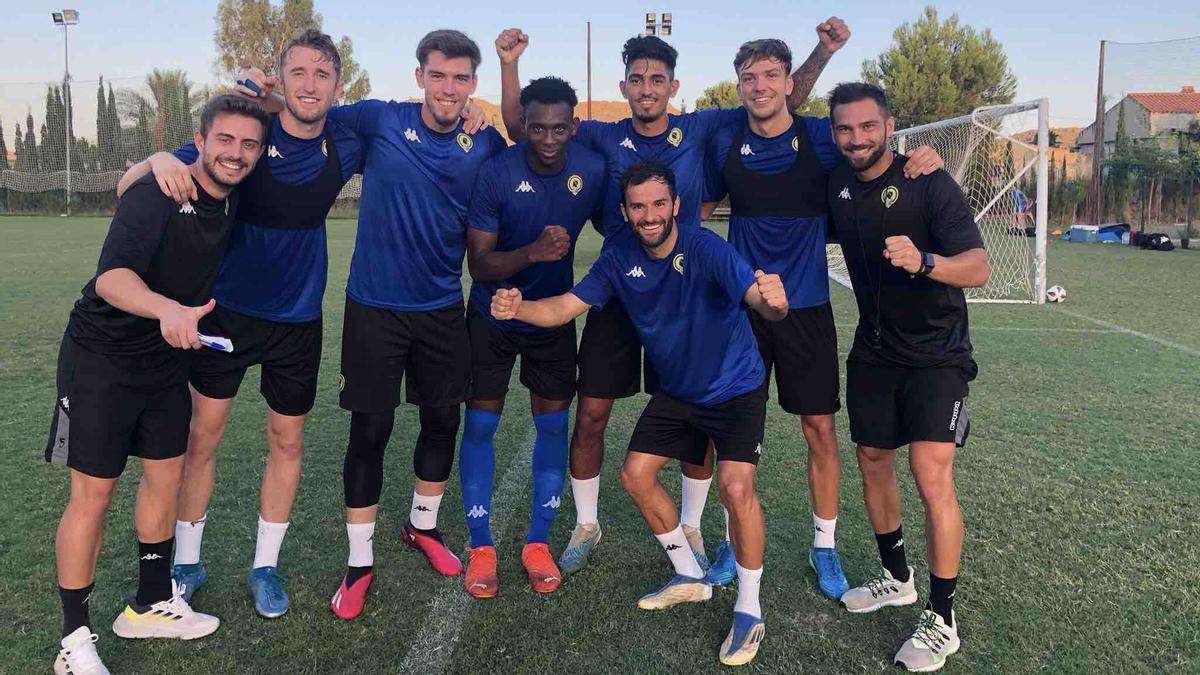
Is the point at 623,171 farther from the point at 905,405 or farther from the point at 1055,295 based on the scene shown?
the point at 1055,295

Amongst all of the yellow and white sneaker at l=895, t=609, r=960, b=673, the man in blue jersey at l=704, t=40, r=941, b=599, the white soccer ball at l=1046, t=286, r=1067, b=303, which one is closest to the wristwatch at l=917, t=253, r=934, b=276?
the man in blue jersey at l=704, t=40, r=941, b=599

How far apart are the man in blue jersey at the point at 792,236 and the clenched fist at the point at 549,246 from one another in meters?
0.80

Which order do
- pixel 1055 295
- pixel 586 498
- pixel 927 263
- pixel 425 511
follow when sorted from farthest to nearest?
pixel 1055 295 < pixel 586 498 < pixel 425 511 < pixel 927 263

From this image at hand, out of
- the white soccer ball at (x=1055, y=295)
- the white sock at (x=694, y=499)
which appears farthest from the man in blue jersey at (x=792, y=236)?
the white soccer ball at (x=1055, y=295)

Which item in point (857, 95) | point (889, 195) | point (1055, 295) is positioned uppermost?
point (857, 95)

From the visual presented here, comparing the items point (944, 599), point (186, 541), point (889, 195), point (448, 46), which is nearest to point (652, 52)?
point (448, 46)

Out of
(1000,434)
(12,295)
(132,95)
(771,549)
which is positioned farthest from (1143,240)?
(132,95)

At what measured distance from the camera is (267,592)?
10.8 feet

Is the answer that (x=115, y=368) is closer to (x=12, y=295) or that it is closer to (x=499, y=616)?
(x=499, y=616)

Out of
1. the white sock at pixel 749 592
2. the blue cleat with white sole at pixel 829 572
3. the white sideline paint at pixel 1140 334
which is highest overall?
the white sideline paint at pixel 1140 334

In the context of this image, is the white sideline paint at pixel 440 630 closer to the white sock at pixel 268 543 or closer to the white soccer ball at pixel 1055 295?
the white sock at pixel 268 543

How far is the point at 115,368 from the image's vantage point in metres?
2.85

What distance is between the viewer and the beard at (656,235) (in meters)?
3.19

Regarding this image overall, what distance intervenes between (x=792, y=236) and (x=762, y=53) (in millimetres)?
760
